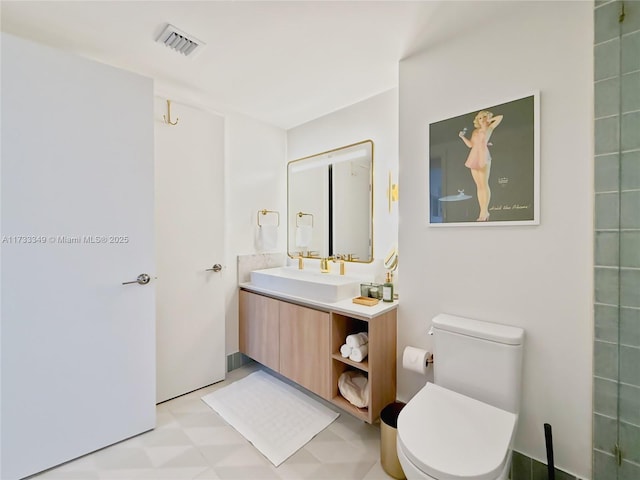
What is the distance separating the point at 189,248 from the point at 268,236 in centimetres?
78

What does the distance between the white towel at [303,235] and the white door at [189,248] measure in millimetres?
741

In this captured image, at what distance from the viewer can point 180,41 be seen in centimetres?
162

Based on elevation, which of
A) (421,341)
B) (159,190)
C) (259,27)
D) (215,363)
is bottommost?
(215,363)

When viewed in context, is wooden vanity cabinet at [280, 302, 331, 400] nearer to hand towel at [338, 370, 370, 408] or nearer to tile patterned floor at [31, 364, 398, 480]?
hand towel at [338, 370, 370, 408]

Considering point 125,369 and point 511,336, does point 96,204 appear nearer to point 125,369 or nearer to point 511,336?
point 125,369

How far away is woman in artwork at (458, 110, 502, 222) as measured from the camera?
1.49 meters

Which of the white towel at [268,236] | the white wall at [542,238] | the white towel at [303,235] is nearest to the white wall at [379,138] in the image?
the white wall at [542,238]

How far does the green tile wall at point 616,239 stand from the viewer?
3.76 ft

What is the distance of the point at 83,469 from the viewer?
1509mm

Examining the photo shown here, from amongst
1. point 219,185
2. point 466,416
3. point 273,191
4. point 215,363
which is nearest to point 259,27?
point 219,185

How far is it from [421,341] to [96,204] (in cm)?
201

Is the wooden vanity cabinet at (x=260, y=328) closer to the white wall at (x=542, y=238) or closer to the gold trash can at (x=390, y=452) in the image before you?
the gold trash can at (x=390, y=452)

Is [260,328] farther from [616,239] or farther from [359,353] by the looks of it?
[616,239]

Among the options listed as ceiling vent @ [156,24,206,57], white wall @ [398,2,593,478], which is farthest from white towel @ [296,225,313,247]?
ceiling vent @ [156,24,206,57]
